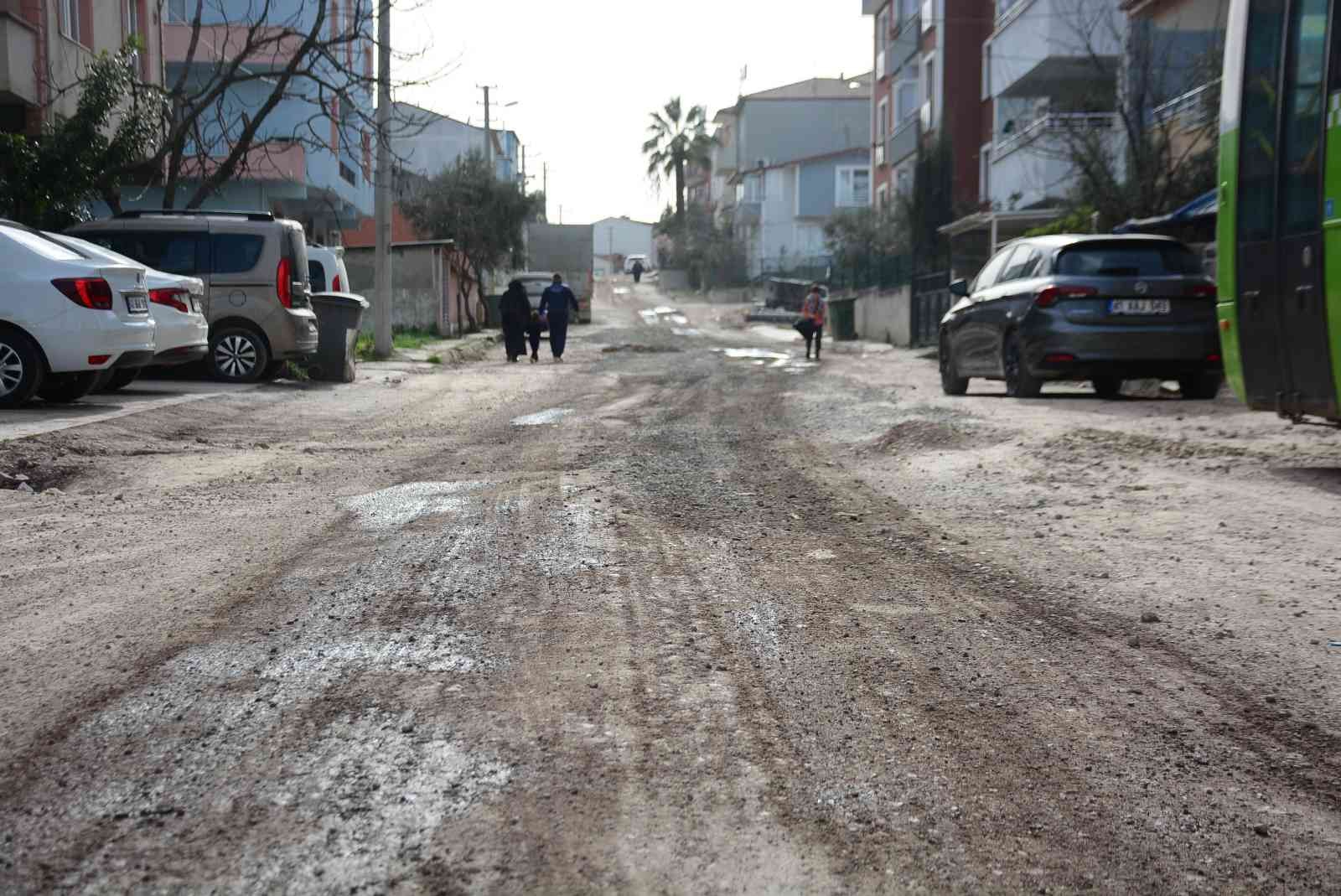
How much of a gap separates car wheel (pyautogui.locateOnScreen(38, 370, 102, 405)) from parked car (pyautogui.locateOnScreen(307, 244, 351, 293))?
26.5ft

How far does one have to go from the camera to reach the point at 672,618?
15.9ft

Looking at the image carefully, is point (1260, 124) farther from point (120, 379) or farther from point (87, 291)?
point (120, 379)

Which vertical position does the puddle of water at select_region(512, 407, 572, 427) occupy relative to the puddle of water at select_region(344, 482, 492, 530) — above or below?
below

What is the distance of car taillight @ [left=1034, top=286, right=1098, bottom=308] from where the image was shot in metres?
13.7

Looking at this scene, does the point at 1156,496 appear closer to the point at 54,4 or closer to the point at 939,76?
the point at 54,4

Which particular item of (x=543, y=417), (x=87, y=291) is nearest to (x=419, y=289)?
(x=543, y=417)

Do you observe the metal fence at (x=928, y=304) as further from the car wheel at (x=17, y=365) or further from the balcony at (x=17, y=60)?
the car wheel at (x=17, y=365)

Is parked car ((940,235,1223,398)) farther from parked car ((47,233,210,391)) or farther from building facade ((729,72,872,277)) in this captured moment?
building facade ((729,72,872,277))

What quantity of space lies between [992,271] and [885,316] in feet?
71.4

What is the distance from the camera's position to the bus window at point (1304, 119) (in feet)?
26.8

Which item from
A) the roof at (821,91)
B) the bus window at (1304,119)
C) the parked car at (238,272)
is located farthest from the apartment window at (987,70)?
the roof at (821,91)

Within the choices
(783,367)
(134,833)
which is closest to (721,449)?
(134,833)

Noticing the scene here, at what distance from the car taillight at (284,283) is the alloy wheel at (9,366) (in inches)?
198

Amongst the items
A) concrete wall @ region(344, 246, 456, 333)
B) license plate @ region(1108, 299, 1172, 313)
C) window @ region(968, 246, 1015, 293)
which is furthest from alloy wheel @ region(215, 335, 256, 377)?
concrete wall @ region(344, 246, 456, 333)
